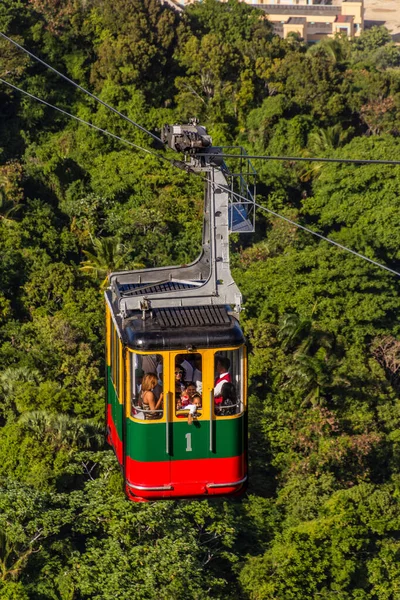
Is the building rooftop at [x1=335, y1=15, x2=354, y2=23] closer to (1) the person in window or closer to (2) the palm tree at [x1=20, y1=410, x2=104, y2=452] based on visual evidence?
(2) the palm tree at [x1=20, y1=410, x2=104, y2=452]

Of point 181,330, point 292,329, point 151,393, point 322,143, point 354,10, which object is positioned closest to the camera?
point 181,330

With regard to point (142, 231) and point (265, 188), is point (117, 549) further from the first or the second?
point (265, 188)

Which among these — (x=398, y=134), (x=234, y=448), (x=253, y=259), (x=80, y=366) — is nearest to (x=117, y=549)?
(x=80, y=366)

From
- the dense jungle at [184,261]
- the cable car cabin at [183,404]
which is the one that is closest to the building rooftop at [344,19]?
the dense jungle at [184,261]

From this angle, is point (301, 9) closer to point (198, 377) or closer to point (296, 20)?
point (296, 20)

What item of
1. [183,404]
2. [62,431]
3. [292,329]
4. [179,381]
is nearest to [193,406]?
[183,404]

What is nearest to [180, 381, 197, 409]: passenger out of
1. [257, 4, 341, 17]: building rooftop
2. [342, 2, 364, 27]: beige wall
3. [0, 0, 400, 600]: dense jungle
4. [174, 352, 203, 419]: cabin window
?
[174, 352, 203, 419]: cabin window
